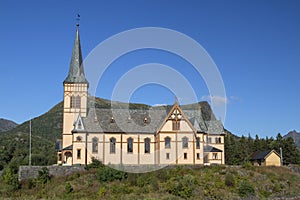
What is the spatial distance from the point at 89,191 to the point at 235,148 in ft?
118

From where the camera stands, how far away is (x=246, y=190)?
4256 centimetres

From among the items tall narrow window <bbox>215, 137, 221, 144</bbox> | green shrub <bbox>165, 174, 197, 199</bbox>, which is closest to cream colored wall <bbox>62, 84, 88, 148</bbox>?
green shrub <bbox>165, 174, 197, 199</bbox>

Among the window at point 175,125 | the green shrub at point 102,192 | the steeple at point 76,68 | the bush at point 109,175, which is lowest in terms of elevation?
the green shrub at point 102,192

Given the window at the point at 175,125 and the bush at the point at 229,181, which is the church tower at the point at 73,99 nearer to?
the window at the point at 175,125

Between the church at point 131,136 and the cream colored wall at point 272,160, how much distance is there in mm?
8579

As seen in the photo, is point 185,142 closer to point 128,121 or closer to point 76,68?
point 128,121

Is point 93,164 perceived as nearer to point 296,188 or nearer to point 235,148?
point 296,188

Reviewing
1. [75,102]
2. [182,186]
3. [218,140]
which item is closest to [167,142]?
[218,140]

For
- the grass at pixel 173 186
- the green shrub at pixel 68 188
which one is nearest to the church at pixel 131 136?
the grass at pixel 173 186

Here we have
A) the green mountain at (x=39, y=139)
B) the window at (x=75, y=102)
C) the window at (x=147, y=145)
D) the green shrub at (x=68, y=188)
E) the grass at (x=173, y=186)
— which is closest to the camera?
the grass at (x=173, y=186)

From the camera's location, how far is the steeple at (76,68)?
61812 mm

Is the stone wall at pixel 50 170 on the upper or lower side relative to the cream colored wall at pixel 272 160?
lower

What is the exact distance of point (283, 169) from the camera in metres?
54.0

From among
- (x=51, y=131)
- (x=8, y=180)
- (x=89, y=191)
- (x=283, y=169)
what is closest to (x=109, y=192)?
(x=89, y=191)
